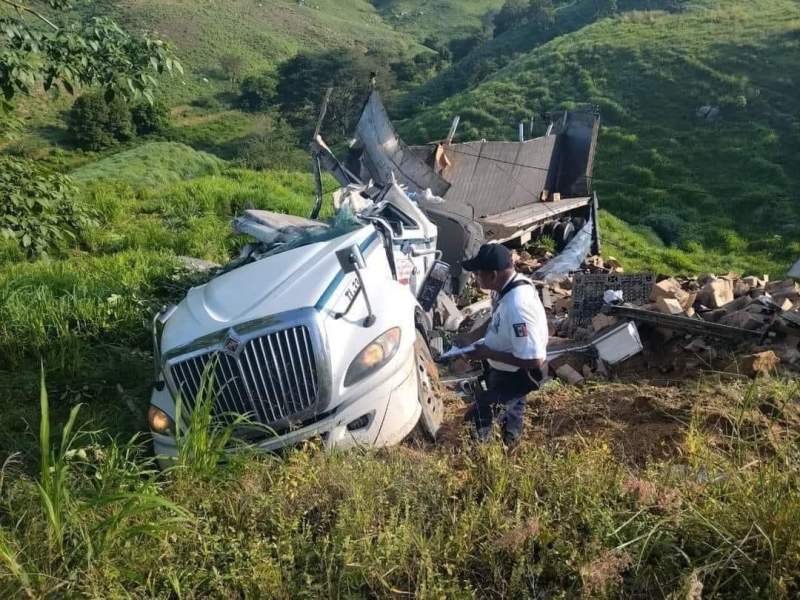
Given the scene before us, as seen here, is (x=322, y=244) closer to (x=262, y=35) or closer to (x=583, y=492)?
(x=583, y=492)

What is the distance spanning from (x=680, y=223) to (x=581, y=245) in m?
7.66

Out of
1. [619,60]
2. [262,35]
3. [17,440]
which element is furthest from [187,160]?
[262,35]

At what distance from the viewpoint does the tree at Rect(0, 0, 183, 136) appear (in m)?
4.01

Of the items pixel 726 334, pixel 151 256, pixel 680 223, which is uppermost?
pixel 151 256

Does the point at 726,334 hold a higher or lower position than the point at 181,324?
lower

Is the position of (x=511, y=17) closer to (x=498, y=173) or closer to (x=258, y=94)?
(x=258, y=94)

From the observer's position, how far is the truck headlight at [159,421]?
3.61m

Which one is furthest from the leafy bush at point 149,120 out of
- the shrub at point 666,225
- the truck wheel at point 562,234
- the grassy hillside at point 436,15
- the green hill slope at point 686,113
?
the grassy hillside at point 436,15

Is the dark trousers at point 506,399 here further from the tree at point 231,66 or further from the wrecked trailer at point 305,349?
the tree at point 231,66

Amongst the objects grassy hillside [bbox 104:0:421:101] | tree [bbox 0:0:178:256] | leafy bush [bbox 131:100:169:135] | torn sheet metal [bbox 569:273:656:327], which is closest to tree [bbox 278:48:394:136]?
leafy bush [bbox 131:100:169:135]

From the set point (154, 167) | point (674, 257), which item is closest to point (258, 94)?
point (154, 167)

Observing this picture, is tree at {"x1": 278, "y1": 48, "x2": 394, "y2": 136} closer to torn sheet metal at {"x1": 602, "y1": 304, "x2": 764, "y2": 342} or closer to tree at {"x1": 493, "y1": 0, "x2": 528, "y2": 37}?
tree at {"x1": 493, "y1": 0, "x2": 528, "y2": 37}

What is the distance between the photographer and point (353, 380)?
11.3ft

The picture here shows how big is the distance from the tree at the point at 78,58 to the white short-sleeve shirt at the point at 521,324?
2.77 metres
